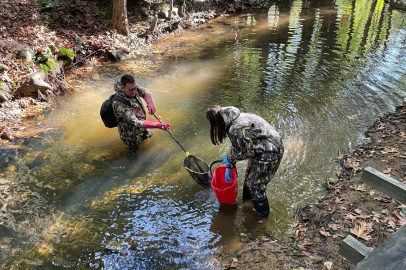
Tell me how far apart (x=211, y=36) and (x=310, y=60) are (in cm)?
593

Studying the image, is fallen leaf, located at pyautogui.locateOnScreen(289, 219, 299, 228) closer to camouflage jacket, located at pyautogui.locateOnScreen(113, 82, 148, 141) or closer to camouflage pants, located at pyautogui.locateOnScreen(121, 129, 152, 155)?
camouflage jacket, located at pyautogui.locateOnScreen(113, 82, 148, 141)

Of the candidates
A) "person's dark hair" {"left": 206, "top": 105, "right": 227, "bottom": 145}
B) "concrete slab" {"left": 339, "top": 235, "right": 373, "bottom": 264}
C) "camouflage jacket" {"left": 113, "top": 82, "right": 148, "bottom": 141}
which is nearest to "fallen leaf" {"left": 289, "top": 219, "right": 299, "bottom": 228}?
"person's dark hair" {"left": 206, "top": 105, "right": 227, "bottom": 145}

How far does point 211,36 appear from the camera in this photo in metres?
14.9

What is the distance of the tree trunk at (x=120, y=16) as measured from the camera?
12648mm

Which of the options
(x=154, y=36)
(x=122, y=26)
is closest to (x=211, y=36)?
(x=154, y=36)

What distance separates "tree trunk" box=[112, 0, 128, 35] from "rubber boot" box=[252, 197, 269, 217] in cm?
1129

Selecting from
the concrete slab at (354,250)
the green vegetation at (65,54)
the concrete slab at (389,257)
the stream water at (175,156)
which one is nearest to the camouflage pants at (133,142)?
the stream water at (175,156)

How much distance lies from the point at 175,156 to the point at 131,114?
1.26m

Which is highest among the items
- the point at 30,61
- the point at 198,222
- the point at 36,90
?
the point at 30,61

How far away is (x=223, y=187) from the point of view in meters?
4.32

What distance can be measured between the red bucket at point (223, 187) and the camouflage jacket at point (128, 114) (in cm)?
171

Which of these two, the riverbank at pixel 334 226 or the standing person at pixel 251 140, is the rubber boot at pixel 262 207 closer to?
the standing person at pixel 251 140

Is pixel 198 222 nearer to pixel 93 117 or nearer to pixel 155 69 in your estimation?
pixel 93 117

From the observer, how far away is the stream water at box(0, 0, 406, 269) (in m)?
3.97
